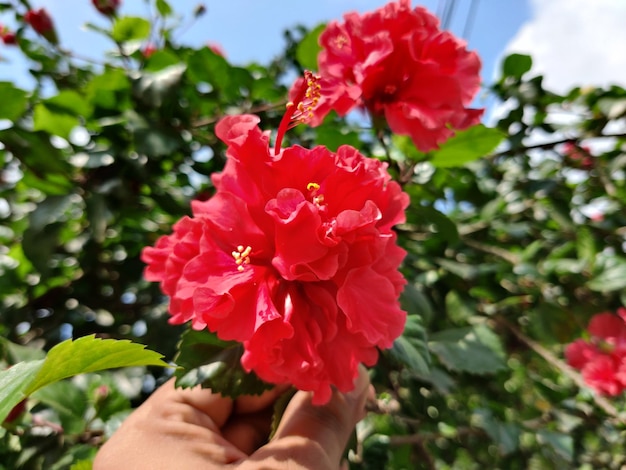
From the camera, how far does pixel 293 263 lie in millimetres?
540

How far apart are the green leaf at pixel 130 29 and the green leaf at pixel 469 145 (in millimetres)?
843

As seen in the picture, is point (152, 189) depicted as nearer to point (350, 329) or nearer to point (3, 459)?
point (3, 459)

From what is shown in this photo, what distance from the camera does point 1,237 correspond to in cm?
168

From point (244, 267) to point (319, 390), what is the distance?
0.60ft

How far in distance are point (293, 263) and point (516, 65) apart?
3.37 feet

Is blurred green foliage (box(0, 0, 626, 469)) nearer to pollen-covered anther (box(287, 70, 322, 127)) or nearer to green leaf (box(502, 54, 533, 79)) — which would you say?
green leaf (box(502, 54, 533, 79))

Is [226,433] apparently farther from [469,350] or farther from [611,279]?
[611,279]

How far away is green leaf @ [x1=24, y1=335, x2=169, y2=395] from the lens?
34 centimetres

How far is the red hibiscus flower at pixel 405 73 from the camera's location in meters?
0.74

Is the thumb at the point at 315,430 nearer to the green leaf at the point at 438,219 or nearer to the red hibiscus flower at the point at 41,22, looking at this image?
the green leaf at the point at 438,219

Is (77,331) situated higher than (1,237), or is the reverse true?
(1,237)

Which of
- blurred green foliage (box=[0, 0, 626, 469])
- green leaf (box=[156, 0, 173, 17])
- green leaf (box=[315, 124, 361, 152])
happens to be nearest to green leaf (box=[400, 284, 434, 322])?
blurred green foliage (box=[0, 0, 626, 469])

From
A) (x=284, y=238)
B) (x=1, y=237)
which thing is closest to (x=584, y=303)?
(x=284, y=238)

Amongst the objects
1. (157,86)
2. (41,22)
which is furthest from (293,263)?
(41,22)
